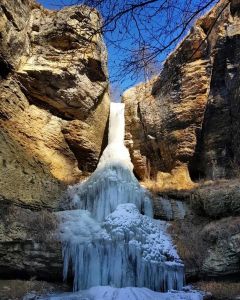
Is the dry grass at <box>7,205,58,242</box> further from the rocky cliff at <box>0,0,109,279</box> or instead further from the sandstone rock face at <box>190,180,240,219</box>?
the sandstone rock face at <box>190,180,240,219</box>

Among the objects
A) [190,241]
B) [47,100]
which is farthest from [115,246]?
[47,100]

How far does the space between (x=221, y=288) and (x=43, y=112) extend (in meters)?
8.03

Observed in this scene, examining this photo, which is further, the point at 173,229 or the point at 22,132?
the point at 22,132

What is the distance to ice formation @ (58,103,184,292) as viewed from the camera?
8648mm

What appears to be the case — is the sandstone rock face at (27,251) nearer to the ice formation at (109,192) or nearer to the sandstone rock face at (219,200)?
the ice formation at (109,192)

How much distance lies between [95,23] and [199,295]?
5.76 m

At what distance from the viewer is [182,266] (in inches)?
363

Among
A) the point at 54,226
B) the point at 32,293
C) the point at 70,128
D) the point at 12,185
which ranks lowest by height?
the point at 32,293

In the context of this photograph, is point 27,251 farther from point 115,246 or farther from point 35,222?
point 115,246

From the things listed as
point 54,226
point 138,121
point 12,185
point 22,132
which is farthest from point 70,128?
point 54,226

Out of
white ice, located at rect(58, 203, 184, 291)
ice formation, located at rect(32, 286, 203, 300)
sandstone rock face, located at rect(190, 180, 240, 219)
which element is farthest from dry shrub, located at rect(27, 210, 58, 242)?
sandstone rock face, located at rect(190, 180, 240, 219)

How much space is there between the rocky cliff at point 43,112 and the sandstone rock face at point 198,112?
82.7 inches

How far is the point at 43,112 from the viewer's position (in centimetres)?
1352

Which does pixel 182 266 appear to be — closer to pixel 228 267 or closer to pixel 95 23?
pixel 228 267
